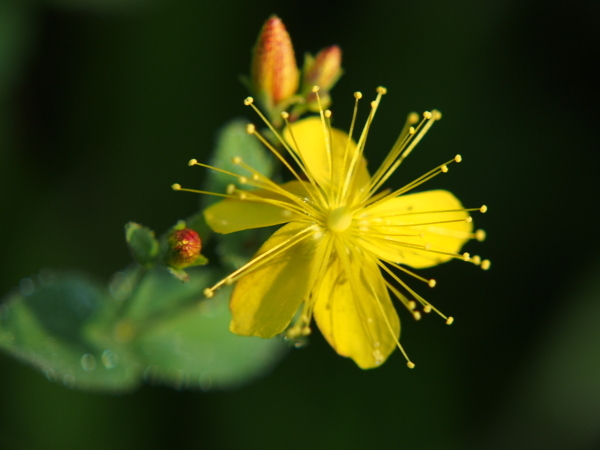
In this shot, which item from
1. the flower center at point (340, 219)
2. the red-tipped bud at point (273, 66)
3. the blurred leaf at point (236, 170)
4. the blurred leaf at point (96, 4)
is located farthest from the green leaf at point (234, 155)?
the blurred leaf at point (96, 4)

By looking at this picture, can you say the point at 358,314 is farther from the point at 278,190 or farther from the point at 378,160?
the point at 378,160

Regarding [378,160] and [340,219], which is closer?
[340,219]

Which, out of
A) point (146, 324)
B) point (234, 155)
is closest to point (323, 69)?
point (234, 155)

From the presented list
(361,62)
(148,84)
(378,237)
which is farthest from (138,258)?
(361,62)

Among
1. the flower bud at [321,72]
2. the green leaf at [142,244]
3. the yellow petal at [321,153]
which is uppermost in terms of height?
the flower bud at [321,72]

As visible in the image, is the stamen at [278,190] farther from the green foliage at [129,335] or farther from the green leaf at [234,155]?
the green foliage at [129,335]

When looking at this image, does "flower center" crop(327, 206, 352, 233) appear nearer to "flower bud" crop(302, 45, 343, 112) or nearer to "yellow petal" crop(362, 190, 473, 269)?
"yellow petal" crop(362, 190, 473, 269)

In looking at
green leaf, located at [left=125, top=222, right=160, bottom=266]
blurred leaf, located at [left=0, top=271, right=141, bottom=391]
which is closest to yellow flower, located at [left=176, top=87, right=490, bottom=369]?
green leaf, located at [left=125, top=222, right=160, bottom=266]
